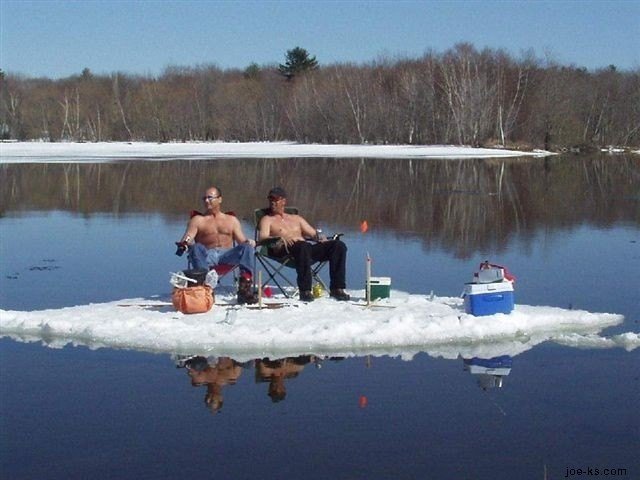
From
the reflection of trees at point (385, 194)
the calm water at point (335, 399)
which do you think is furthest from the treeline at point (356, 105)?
the calm water at point (335, 399)

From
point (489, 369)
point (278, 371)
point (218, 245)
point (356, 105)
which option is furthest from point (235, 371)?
point (356, 105)

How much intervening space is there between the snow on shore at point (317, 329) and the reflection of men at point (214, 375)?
221 millimetres

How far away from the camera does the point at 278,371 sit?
728 centimetres

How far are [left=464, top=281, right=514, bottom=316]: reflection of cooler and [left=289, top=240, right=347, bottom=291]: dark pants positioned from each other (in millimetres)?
1325

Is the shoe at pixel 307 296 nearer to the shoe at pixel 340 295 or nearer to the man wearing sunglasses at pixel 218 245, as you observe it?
the shoe at pixel 340 295

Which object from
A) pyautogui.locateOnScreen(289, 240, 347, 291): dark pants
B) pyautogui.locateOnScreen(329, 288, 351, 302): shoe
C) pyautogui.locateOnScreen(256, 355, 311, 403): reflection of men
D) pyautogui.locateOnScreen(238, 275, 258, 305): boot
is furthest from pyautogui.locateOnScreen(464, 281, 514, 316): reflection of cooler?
pyautogui.locateOnScreen(238, 275, 258, 305): boot

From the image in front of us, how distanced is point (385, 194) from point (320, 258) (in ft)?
48.4

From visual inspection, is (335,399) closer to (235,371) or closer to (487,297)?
(235,371)

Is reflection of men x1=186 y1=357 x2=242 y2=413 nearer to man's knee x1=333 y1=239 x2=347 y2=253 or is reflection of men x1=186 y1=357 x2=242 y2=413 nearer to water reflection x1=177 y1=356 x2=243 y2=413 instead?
water reflection x1=177 y1=356 x2=243 y2=413

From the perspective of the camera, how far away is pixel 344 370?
732 centimetres

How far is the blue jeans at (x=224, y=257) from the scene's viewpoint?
9.32 meters

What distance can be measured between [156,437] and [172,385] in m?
1.10

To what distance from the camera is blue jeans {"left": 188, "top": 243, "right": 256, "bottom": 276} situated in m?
9.32

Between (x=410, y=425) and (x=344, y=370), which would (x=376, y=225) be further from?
(x=410, y=425)
